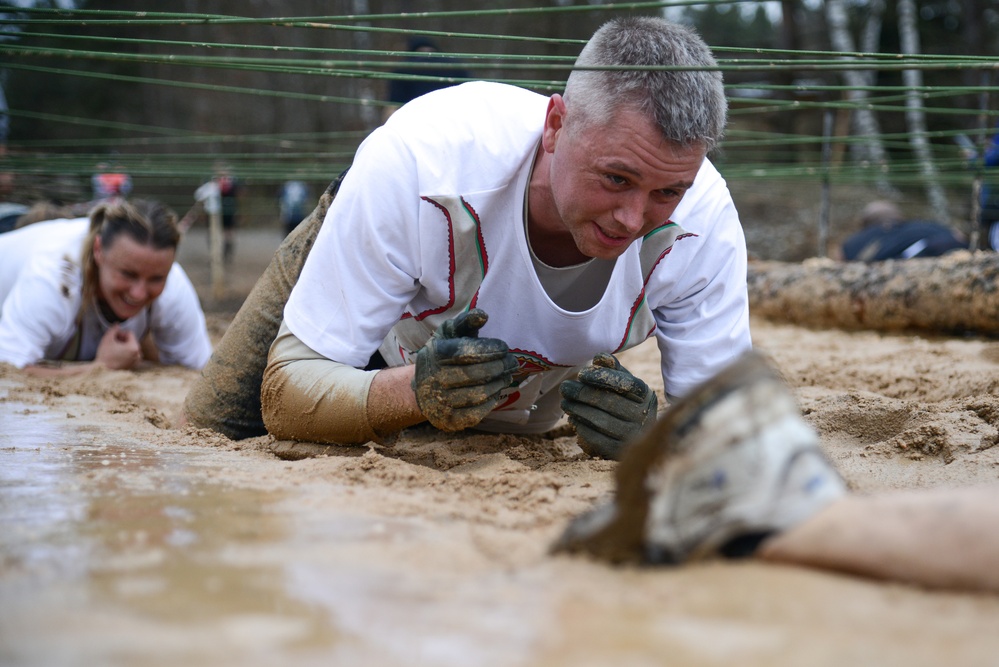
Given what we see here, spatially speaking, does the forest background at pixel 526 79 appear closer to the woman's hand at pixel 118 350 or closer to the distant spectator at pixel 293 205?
the distant spectator at pixel 293 205

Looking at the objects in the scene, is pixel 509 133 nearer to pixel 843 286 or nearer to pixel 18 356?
pixel 18 356

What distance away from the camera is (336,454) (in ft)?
7.02

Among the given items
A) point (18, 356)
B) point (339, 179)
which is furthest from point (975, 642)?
point (18, 356)

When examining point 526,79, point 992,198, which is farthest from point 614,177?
point 526,79

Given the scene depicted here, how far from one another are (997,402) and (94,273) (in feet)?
12.0

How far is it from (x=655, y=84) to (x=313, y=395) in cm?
106

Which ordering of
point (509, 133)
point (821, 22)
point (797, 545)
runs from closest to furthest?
1. point (797, 545)
2. point (509, 133)
3. point (821, 22)

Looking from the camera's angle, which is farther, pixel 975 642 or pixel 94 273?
pixel 94 273

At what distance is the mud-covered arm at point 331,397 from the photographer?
2.05 m

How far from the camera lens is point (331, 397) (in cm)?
209

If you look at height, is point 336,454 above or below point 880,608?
below

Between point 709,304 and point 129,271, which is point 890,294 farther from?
point 129,271

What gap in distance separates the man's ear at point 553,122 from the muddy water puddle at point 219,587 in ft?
3.11

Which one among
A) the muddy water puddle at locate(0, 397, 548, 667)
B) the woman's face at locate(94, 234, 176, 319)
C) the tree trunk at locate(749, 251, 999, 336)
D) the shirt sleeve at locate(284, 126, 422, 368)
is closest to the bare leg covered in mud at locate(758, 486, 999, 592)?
the muddy water puddle at locate(0, 397, 548, 667)
